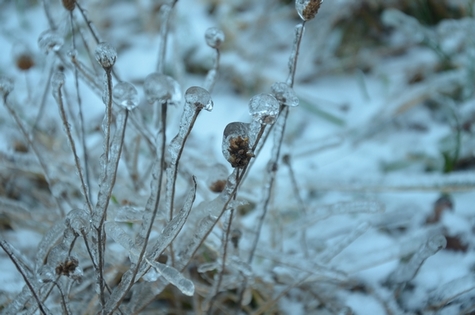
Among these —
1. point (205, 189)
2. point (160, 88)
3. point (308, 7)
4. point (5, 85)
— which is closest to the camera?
point (160, 88)

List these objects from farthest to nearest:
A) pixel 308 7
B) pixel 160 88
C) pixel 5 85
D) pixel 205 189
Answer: pixel 205 189
pixel 5 85
pixel 308 7
pixel 160 88

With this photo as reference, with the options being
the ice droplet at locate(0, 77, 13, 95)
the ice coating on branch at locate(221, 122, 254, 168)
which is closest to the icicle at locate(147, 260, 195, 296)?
the ice coating on branch at locate(221, 122, 254, 168)

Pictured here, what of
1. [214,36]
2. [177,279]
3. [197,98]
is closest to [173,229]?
[177,279]

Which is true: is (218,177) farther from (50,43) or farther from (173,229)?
(50,43)

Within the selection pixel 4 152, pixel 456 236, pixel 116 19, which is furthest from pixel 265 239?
pixel 116 19

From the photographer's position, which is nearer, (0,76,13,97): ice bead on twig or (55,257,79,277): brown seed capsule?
(55,257,79,277): brown seed capsule

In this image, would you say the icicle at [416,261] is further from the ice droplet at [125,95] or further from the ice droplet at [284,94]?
the ice droplet at [125,95]

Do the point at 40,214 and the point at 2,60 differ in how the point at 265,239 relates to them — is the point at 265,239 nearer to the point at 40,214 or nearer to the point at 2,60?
the point at 40,214

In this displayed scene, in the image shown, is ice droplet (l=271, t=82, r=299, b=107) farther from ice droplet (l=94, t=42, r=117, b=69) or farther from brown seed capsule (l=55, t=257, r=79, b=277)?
brown seed capsule (l=55, t=257, r=79, b=277)
